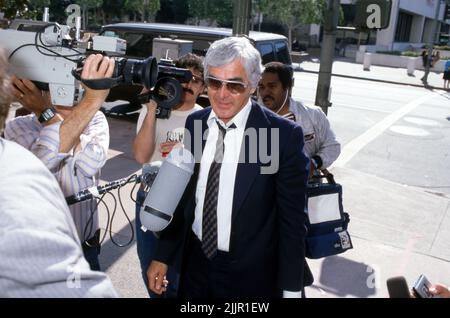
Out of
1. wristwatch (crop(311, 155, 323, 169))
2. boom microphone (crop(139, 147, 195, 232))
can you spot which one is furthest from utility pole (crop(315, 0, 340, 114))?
boom microphone (crop(139, 147, 195, 232))

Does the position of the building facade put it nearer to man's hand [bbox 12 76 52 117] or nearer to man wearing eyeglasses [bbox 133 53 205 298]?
man wearing eyeglasses [bbox 133 53 205 298]

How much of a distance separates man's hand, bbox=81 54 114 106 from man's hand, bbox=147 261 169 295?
0.91 metres

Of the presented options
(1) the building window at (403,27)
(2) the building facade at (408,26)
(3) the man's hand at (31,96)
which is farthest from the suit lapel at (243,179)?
(1) the building window at (403,27)

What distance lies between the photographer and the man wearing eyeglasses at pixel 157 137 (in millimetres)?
2588

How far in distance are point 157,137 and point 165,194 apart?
1.31 meters

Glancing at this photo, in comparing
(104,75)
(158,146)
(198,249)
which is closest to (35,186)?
(104,75)

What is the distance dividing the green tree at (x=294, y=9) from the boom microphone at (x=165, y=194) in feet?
107

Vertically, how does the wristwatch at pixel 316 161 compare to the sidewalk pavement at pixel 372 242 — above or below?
above

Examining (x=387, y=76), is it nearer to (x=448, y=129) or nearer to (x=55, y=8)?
(x=448, y=129)

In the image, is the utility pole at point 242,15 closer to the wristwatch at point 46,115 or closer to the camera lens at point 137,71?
the camera lens at point 137,71

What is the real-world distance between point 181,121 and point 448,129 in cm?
1093

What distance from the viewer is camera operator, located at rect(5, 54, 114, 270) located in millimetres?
1977

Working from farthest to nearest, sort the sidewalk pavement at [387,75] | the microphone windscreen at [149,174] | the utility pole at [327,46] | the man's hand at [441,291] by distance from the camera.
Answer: the sidewalk pavement at [387,75] → the utility pole at [327,46] → the microphone windscreen at [149,174] → the man's hand at [441,291]
